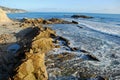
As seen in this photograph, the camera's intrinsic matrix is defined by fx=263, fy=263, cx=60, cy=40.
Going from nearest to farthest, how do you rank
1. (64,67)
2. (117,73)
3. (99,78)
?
1. (99,78)
2. (117,73)
3. (64,67)

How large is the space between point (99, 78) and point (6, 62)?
5.70 m

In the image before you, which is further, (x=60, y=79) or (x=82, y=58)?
(x=82, y=58)

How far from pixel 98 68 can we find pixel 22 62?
5133 mm

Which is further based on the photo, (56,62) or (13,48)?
(13,48)

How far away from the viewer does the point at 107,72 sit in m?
15.3

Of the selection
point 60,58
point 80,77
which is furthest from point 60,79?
point 60,58

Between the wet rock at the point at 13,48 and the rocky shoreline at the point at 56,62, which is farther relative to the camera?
the wet rock at the point at 13,48

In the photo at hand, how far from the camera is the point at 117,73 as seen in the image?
15086 millimetres

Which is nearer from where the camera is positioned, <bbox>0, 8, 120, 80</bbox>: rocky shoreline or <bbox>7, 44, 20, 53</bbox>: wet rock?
<bbox>0, 8, 120, 80</bbox>: rocky shoreline

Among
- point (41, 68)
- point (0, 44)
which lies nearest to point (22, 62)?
point (41, 68)

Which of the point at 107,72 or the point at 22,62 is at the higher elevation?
the point at 22,62

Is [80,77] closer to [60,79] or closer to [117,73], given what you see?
[60,79]

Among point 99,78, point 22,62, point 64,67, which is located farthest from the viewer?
point 64,67

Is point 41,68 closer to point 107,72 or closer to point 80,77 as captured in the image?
point 80,77
